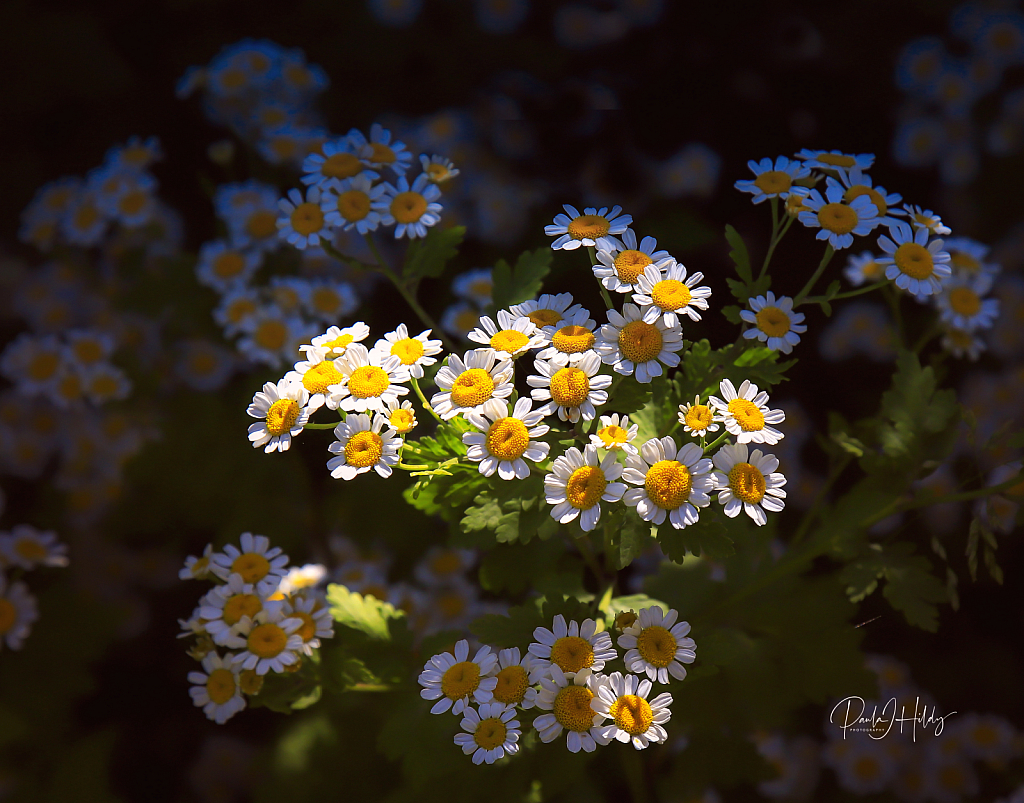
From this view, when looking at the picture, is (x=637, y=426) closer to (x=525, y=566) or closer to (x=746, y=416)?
(x=746, y=416)

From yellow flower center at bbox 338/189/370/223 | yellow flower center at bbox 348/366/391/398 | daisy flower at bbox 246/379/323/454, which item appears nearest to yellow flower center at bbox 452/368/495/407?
yellow flower center at bbox 348/366/391/398

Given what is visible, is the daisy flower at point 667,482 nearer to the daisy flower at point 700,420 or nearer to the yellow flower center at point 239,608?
the daisy flower at point 700,420

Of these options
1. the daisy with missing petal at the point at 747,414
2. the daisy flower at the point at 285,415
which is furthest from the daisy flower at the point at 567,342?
the daisy flower at the point at 285,415

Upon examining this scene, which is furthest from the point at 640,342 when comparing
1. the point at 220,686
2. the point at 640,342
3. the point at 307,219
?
the point at 220,686

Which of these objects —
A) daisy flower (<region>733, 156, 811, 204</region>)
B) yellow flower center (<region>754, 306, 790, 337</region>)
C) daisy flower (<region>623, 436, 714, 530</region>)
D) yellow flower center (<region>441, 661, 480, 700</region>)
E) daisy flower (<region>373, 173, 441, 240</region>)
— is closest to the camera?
daisy flower (<region>623, 436, 714, 530</region>)

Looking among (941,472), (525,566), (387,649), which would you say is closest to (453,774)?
(387,649)

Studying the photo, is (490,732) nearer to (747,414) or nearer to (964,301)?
(747,414)

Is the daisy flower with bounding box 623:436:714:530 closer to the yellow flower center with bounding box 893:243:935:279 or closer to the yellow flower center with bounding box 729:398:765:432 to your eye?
the yellow flower center with bounding box 729:398:765:432
